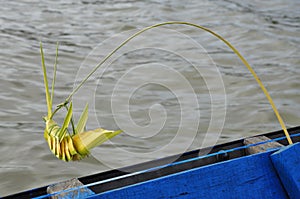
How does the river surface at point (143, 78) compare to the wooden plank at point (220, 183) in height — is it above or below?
above

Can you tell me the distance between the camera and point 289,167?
1510 mm

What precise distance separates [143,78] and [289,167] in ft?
9.31

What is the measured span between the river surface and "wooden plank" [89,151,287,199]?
1.44m

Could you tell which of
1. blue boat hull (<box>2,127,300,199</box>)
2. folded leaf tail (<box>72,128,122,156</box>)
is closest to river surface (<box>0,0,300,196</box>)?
blue boat hull (<box>2,127,300,199</box>)

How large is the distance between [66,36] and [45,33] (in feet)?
0.69

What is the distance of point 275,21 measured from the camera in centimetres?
554

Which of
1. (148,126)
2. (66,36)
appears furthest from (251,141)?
(66,36)

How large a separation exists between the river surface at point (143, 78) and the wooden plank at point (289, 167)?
4.73ft

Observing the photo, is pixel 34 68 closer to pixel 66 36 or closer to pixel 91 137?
pixel 66 36

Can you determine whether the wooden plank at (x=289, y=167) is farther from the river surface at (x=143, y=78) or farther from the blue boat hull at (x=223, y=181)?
the river surface at (x=143, y=78)

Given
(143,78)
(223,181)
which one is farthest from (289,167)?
(143,78)

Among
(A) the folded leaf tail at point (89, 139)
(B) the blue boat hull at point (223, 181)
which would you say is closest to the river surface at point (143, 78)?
(B) the blue boat hull at point (223, 181)

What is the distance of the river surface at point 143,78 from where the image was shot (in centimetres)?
331

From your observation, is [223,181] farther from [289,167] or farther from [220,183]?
[289,167]
